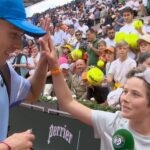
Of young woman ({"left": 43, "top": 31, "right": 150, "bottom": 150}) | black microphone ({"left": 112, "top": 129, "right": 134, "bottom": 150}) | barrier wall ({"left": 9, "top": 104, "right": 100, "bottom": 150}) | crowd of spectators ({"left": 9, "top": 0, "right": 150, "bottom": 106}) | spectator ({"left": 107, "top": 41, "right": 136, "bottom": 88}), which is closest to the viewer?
→ black microphone ({"left": 112, "top": 129, "right": 134, "bottom": 150})

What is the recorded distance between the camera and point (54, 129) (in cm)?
696

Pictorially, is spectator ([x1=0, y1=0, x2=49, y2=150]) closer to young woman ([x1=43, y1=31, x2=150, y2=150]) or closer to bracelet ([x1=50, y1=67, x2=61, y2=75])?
bracelet ([x1=50, y1=67, x2=61, y2=75])

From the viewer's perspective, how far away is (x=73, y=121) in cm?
653

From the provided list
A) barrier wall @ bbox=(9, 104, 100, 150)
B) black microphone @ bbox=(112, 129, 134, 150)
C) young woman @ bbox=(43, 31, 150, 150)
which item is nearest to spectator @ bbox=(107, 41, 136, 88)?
barrier wall @ bbox=(9, 104, 100, 150)

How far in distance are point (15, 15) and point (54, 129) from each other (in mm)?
4586

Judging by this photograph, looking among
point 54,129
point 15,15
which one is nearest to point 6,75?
point 15,15

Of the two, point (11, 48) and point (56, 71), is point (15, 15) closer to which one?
point (11, 48)

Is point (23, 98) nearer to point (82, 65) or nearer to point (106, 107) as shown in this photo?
point (106, 107)

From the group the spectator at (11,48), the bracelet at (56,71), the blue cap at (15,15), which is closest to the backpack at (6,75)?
the spectator at (11,48)

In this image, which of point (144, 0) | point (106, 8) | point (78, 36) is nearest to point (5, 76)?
point (78, 36)

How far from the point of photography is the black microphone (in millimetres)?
2684

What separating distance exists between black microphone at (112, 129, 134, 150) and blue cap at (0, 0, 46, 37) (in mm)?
778

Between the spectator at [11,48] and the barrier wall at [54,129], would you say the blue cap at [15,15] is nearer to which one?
the spectator at [11,48]

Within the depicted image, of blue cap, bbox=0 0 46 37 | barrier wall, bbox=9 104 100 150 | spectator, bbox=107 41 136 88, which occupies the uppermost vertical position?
blue cap, bbox=0 0 46 37
